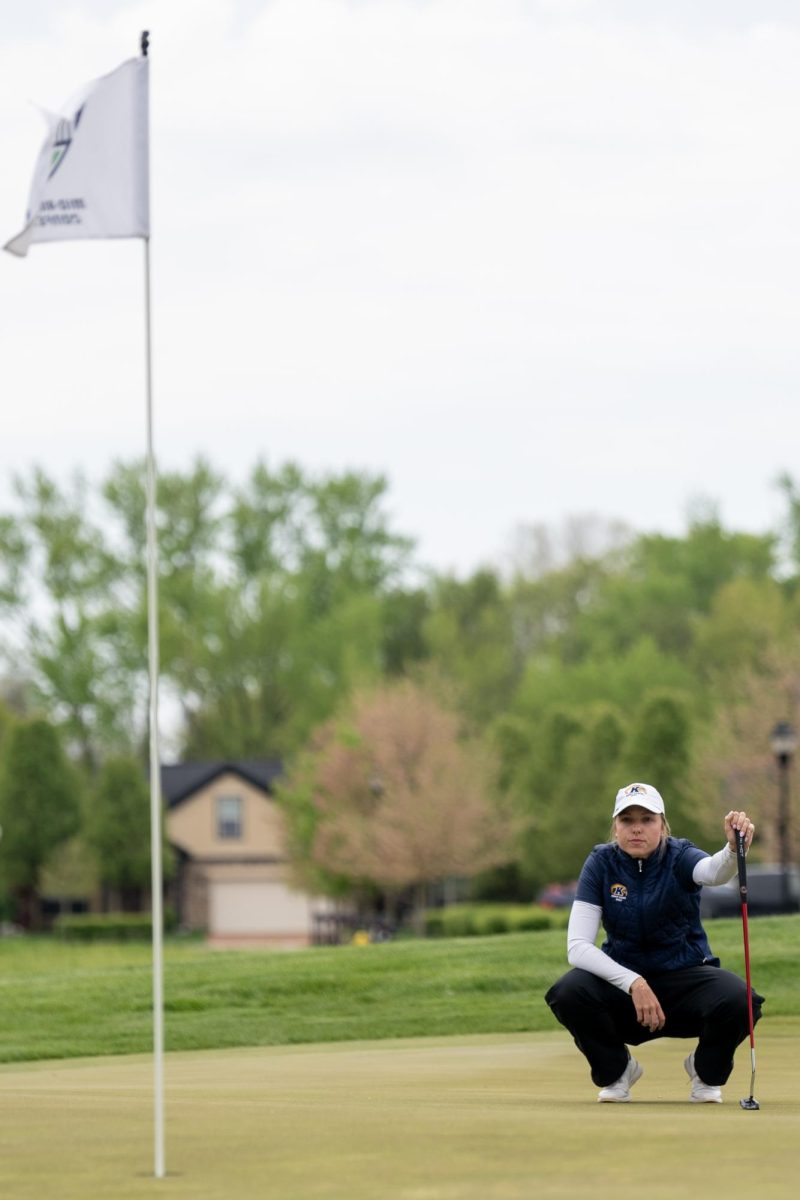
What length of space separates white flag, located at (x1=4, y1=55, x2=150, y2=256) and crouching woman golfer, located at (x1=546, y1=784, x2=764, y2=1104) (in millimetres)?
3256

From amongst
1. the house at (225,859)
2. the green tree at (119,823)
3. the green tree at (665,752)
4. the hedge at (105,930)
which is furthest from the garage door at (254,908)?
the green tree at (665,752)

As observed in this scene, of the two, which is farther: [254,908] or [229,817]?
[229,817]

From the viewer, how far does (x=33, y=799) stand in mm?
78062

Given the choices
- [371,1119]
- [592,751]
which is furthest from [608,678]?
[371,1119]

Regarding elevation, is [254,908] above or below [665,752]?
below

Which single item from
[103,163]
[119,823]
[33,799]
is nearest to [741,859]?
[103,163]

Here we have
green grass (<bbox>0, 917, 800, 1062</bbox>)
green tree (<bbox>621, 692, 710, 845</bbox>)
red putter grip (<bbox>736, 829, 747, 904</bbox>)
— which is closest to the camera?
red putter grip (<bbox>736, 829, 747, 904</bbox>)

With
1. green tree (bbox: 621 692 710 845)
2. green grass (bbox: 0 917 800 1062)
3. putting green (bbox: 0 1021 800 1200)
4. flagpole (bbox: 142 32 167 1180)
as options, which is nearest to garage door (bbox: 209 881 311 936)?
green tree (bbox: 621 692 710 845)

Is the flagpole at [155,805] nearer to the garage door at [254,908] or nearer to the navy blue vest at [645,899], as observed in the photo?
the navy blue vest at [645,899]

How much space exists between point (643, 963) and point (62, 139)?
432cm

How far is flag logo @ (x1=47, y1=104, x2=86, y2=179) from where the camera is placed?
9.27 m

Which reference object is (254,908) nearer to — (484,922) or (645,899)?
(484,922)

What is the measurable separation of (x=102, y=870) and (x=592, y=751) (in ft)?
76.6

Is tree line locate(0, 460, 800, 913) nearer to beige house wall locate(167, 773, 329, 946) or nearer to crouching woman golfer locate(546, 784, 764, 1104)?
beige house wall locate(167, 773, 329, 946)
